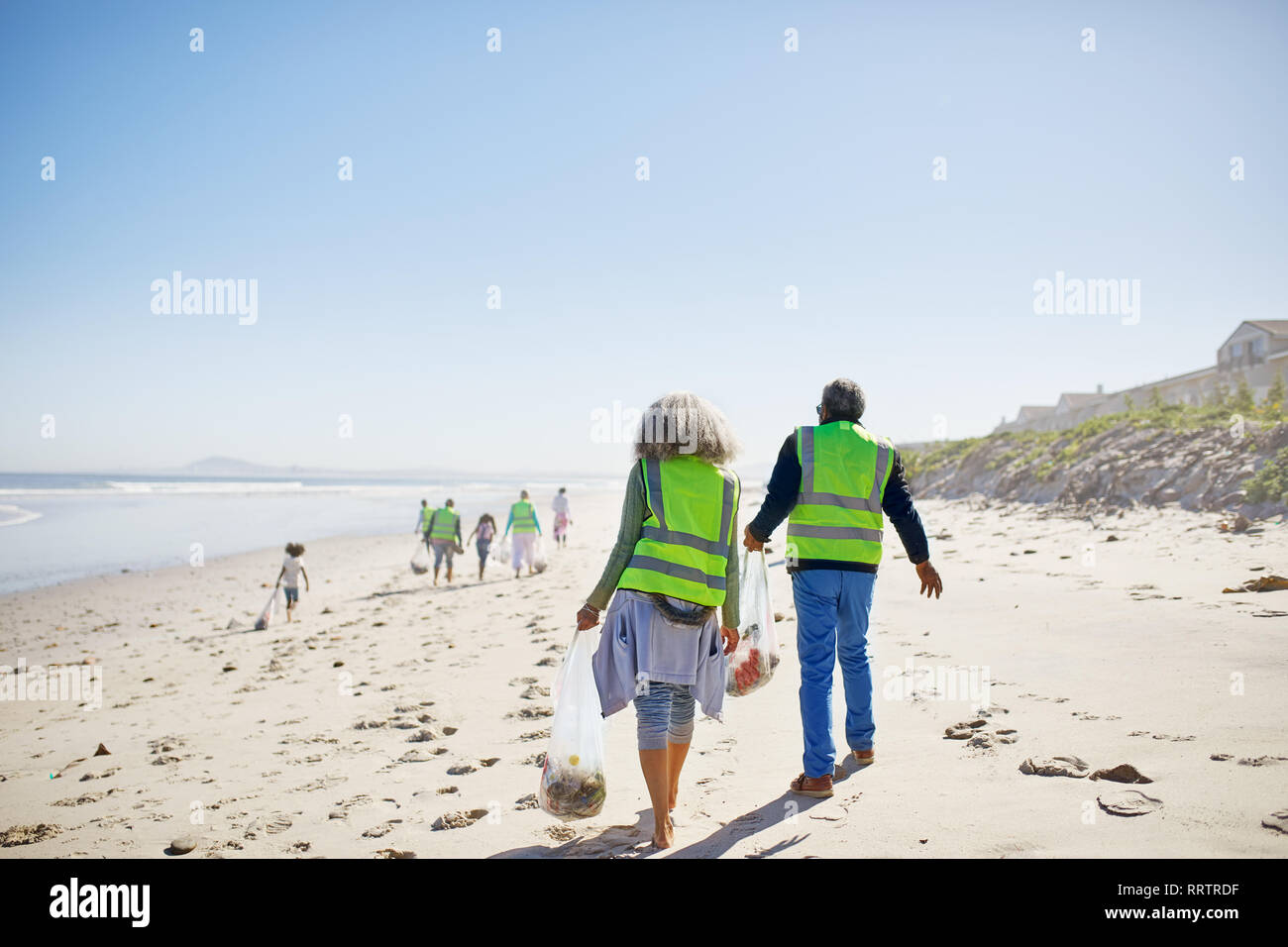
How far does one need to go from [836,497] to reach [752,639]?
0.91 metres

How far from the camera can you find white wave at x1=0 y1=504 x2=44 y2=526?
26.7m

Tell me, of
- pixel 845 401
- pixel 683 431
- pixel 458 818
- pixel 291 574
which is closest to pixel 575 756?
pixel 458 818

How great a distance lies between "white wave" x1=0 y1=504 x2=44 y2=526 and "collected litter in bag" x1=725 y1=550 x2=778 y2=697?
31148 millimetres

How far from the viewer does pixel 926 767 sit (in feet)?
12.1

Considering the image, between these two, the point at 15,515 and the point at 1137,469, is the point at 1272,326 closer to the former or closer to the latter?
the point at 1137,469

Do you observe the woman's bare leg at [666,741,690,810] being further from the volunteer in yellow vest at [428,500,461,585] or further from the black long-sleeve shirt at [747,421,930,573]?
the volunteer in yellow vest at [428,500,461,585]

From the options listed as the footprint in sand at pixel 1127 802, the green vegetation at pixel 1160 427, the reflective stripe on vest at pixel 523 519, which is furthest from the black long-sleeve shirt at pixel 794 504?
the reflective stripe on vest at pixel 523 519

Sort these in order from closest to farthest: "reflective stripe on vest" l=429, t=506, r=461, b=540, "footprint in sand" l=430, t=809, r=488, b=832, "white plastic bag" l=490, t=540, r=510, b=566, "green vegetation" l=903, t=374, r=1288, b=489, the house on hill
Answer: "footprint in sand" l=430, t=809, r=488, b=832, "green vegetation" l=903, t=374, r=1288, b=489, "reflective stripe on vest" l=429, t=506, r=461, b=540, "white plastic bag" l=490, t=540, r=510, b=566, the house on hill

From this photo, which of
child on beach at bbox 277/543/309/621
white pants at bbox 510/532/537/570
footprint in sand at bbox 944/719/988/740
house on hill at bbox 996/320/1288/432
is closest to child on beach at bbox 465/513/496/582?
white pants at bbox 510/532/537/570

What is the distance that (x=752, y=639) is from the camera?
3.99m
